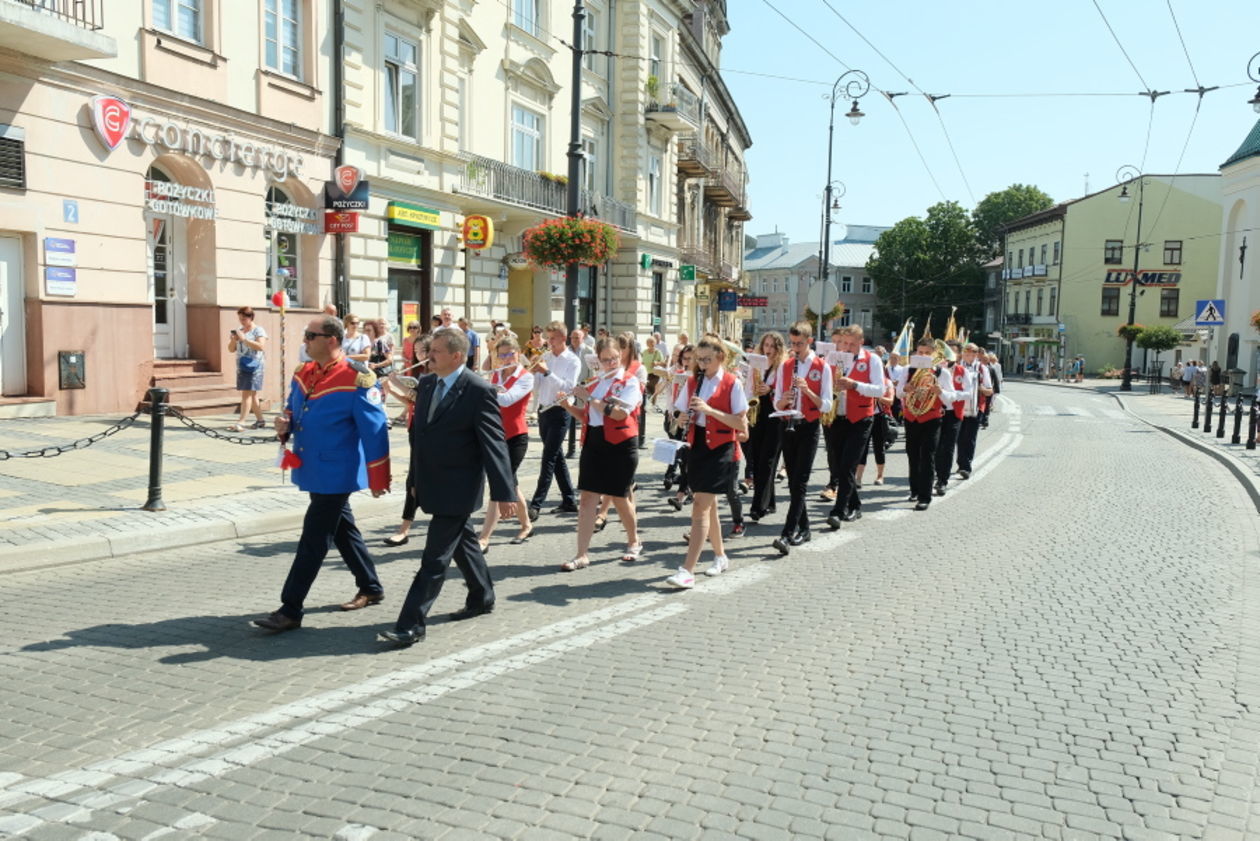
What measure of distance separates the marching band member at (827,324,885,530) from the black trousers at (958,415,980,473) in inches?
172

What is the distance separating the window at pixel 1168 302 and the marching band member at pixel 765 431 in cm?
6514

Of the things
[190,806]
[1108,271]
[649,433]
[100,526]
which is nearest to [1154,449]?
[649,433]

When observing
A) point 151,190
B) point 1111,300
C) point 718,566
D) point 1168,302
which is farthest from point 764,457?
point 1111,300

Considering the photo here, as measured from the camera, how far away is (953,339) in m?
13.8

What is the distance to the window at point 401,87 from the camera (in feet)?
65.3

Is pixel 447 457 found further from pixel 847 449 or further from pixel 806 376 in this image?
pixel 847 449

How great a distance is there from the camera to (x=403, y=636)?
5531 millimetres

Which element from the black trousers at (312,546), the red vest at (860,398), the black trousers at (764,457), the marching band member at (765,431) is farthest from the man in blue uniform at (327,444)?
the red vest at (860,398)

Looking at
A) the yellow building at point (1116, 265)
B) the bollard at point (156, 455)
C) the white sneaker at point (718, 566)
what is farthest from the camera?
the yellow building at point (1116, 265)

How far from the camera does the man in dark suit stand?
5.61 metres

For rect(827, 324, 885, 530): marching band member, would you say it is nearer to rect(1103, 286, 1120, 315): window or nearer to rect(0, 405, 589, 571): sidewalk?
rect(0, 405, 589, 571): sidewalk

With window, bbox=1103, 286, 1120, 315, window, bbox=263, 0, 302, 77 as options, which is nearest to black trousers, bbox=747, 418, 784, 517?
window, bbox=263, 0, 302, 77

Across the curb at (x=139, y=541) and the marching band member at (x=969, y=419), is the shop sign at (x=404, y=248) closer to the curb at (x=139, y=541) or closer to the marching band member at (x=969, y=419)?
the marching band member at (x=969, y=419)

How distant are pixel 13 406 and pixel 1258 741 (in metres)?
14.1
